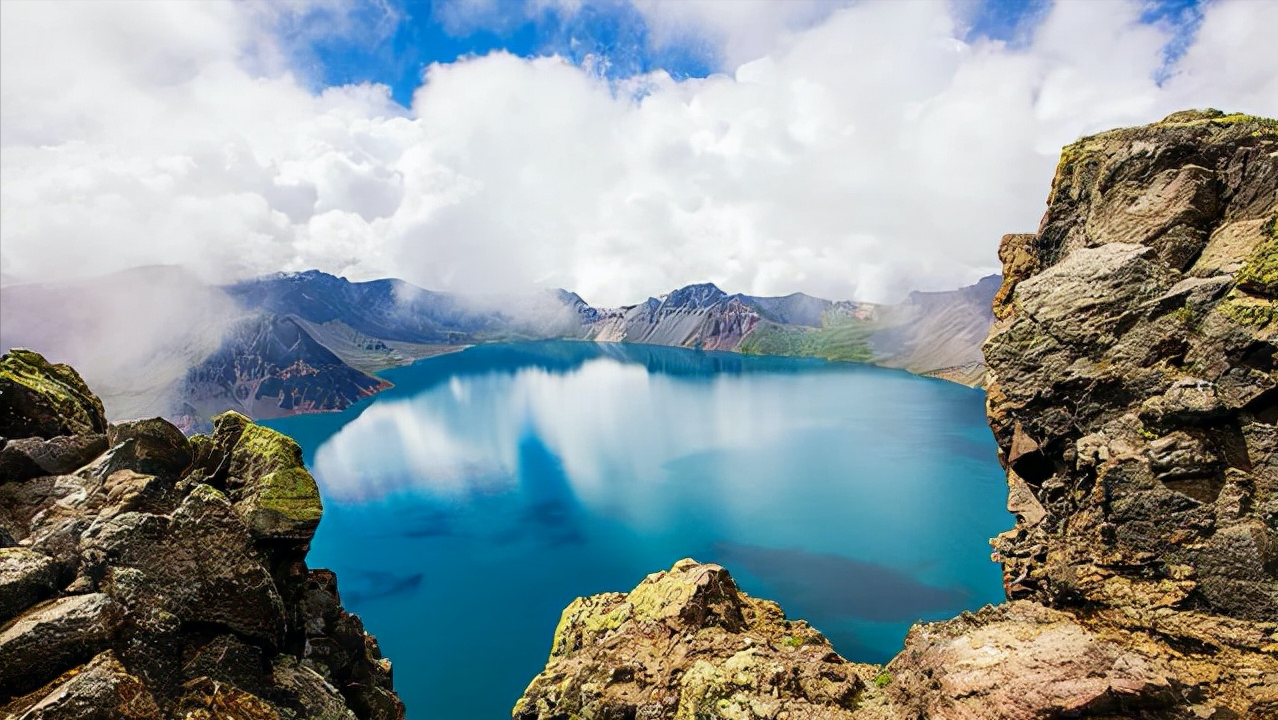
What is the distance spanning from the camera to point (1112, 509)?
14.4 metres

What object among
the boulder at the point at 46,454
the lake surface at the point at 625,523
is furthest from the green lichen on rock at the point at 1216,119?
the lake surface at the point at 625,523

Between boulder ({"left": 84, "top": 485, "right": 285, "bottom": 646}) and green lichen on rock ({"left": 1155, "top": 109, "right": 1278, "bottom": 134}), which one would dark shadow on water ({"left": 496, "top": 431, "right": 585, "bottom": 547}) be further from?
green lichen on rock ({"left": 1155, "top": 109, "right": 1278, "bottom": 134})

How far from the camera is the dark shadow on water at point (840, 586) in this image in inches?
1756

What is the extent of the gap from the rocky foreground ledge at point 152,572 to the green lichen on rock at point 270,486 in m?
0.04

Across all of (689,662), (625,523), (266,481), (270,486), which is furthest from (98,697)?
(625,523)

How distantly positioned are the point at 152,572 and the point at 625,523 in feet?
183

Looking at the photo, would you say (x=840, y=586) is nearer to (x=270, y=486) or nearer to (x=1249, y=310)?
(x=1249, y=310)

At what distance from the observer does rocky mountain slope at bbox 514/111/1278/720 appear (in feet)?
38.3

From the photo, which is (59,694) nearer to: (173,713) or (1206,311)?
(173,713)

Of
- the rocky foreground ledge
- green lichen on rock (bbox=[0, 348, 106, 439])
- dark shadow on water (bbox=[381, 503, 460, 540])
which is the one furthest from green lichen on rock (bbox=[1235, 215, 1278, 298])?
dark shadow on water (bbox=[381, 503, 460, 540])

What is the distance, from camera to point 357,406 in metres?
178

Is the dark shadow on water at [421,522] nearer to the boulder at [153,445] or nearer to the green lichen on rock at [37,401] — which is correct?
the boulder at [153,445]

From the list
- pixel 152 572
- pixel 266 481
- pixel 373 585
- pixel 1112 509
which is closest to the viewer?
pixel 152 572

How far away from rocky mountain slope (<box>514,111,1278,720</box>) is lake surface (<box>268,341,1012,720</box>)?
85.6 ft
